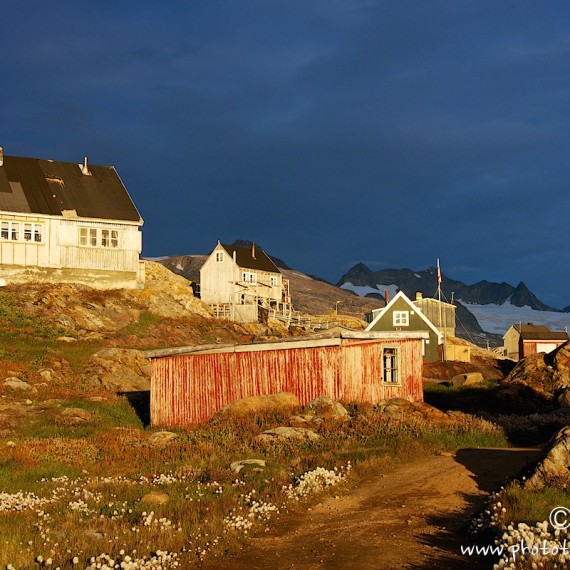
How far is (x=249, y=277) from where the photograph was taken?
80562mm

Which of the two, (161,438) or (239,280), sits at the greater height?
(239,280)


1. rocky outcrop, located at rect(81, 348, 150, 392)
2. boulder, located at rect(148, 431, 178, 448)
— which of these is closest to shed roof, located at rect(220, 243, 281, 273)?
rocky outcrop, located at rect(81, 348, 150, 392)

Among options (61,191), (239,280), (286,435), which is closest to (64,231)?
(61,191)

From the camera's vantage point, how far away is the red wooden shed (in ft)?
94.7

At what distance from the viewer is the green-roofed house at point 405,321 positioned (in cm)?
5872

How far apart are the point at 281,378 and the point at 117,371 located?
12381 mm

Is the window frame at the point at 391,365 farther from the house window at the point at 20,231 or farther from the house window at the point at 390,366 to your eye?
the house window at the point at 20,231

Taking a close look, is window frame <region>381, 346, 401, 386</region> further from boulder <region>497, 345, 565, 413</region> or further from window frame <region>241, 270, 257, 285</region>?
window frame <region>241, 270, 257, 285</region>

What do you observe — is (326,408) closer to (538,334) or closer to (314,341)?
(314,341)

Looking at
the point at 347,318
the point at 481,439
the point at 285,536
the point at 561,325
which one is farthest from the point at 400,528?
the point at 561,325

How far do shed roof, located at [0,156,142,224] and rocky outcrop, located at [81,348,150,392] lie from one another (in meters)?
20.7

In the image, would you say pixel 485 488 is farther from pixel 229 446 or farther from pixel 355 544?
pixel 229 446

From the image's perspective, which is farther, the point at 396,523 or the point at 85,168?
the point at 85,168

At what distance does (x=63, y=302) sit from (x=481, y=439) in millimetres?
36900
